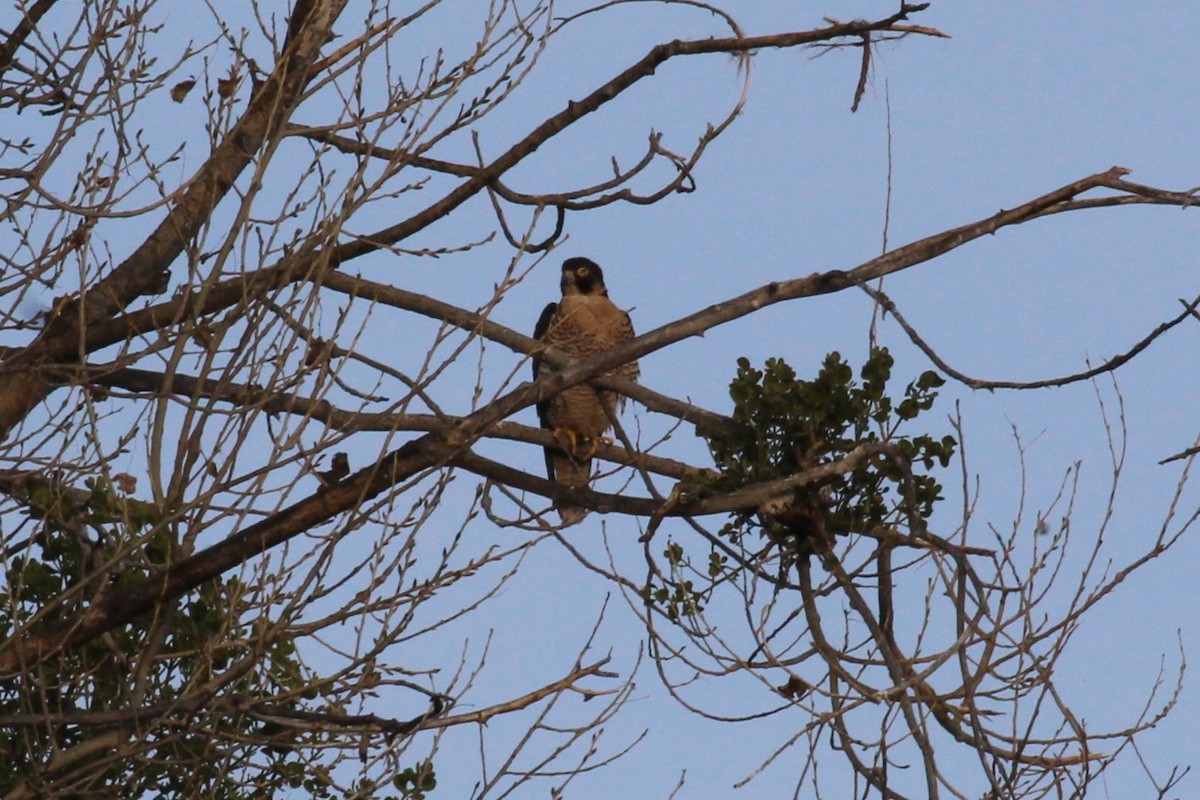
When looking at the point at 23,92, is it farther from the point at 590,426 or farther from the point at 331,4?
the point at 590,426

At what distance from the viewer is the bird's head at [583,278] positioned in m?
8.35

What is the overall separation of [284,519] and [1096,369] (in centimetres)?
220

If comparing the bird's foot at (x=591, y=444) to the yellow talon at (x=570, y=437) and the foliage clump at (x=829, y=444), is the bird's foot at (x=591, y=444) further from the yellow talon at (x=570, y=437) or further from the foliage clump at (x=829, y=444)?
the foliage clump at (x=829, y=444)

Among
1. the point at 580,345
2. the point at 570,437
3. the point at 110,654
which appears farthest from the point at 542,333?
the point at 110,654

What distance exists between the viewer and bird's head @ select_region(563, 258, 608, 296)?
835cm

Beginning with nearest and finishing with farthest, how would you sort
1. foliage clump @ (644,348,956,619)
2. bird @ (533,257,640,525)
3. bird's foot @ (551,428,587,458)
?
foliage clump @ (644,348,956,619) < bird's foot @ (551,428,587,458) < bird @ (533,257,640,525)

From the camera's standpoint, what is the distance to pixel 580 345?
7.85 meters

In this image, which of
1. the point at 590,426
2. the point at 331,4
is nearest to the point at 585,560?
the point at 331,4

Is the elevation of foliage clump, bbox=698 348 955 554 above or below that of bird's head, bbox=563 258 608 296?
below

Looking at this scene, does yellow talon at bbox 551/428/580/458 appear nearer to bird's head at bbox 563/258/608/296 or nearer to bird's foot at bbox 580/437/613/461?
bird's foot at bbox 580/437/613/461

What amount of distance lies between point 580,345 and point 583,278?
2.05 feet

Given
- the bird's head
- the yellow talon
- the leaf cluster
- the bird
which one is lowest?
the leaf cluster

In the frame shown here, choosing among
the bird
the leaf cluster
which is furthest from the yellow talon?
the leaf cluster

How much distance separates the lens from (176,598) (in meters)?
4.21
